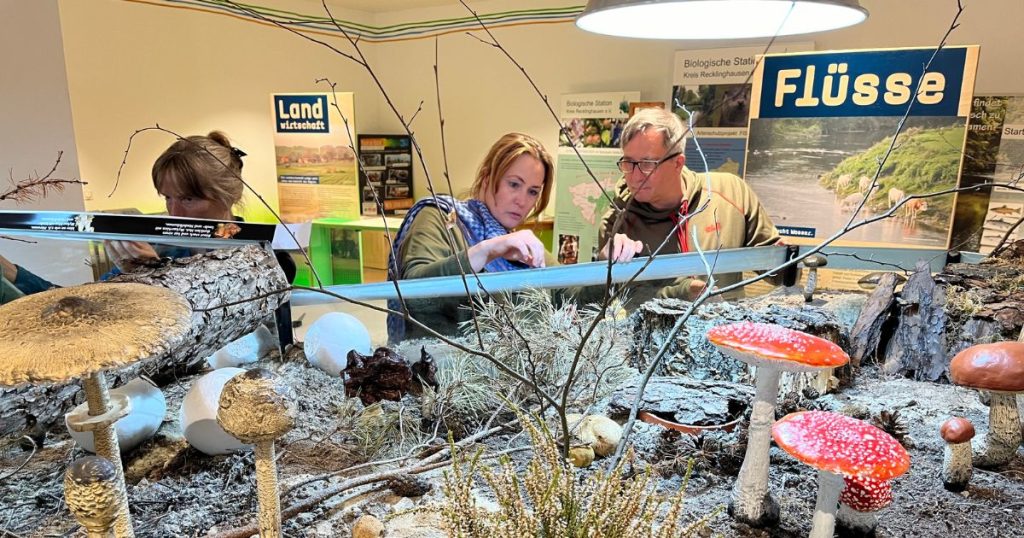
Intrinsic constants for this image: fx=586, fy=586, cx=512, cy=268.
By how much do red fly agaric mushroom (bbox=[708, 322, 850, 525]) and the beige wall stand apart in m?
2.82

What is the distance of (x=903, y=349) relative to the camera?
2.16 meters

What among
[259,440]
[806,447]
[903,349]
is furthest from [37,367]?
[903,349]

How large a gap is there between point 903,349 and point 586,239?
156 centimetres

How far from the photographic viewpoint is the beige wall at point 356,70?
3209mm

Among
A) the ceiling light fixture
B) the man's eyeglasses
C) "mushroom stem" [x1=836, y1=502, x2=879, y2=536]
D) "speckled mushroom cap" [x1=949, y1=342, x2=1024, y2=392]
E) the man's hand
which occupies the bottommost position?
"mushroom stem" [x1=836, y1=502, x2=879, y2=536]

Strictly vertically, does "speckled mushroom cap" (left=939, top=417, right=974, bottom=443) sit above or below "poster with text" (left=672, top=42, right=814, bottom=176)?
below

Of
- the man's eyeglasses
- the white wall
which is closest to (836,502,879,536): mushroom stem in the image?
the man's eyeglasses

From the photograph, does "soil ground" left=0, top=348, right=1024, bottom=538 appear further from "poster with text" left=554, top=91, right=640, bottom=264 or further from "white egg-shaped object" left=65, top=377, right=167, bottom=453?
"poster with text" left=554, top=91, right=640, bottom=264

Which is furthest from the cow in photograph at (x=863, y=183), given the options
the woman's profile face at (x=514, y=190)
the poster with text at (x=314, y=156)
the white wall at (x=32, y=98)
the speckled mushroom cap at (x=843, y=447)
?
the white wall at (x=32, y=98)

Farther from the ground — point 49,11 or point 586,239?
point 49,11

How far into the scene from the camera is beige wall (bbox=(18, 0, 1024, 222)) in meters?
3.21

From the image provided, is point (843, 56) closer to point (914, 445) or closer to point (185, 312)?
point (914, 445)

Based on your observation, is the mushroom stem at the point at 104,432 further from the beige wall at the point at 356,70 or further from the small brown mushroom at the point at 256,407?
the beige wall at the point at 356,70

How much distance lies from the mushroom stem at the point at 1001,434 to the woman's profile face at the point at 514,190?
152cm
